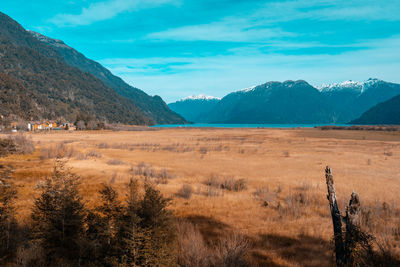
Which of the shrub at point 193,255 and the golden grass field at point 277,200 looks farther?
the golden grass field at point 277,200

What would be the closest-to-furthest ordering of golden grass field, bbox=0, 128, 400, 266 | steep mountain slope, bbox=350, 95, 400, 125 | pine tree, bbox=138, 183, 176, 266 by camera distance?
pine tree, bbox=138, 183, 176, 266
golden grass field, bbox=0, 128, 400, 266
steep mountain slope, bbox=350, 95, 400, 125

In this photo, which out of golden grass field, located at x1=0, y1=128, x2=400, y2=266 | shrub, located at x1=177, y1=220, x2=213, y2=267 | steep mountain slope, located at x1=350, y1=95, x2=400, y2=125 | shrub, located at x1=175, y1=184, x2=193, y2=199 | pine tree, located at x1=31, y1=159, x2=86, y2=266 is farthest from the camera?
steep mountain slope, located at x1=350, y1=95, x2=400, y2=125

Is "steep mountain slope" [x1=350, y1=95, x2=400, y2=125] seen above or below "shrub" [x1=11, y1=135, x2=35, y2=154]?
above

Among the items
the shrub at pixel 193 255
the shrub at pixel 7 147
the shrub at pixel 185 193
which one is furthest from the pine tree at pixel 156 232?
the shrub at pixel 7 147

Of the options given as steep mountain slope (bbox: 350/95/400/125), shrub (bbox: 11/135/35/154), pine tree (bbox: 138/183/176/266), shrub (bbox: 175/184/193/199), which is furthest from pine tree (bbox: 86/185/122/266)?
steep mountain slope (bbox: 350/95/400/125)

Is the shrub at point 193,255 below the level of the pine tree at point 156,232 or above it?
below

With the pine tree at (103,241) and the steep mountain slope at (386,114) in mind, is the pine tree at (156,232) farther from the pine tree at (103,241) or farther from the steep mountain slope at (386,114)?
the steep mountain slope at (386,114)

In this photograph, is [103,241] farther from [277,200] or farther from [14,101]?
[14,101]

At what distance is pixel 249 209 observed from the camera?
11.0m

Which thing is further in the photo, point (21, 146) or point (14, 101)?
point (14, 101)

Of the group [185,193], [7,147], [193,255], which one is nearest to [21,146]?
[7,147]

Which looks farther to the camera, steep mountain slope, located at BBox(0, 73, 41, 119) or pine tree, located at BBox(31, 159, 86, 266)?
steep mountain slope, located at BBox(0, 73, 41, 119)

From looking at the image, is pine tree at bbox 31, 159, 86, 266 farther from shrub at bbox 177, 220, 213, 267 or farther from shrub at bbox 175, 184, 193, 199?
shrub at bbox 175, 184, 193, 199

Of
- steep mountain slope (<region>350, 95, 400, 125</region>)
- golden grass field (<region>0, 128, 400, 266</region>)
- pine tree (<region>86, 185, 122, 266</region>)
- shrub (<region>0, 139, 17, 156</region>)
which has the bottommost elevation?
golden grass field (<region>0, 128, 400, 266</region>)
